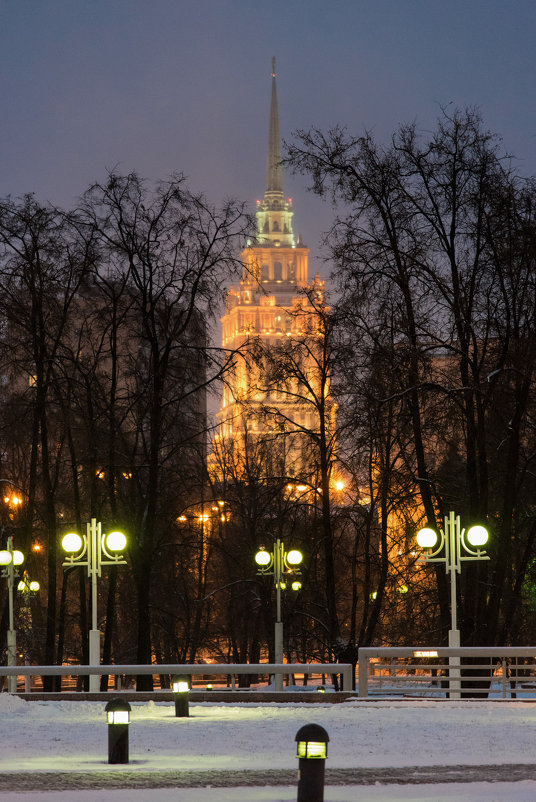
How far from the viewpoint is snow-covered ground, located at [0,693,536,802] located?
41.2ft

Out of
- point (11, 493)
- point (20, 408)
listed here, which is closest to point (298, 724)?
point (20, 408)

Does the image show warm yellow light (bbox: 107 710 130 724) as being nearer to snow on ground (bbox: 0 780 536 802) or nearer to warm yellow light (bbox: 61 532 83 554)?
snow on ground (bbox: 0 780 536 802)

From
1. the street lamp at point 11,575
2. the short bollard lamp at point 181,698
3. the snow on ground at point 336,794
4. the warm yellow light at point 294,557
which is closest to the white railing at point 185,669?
the short bollard lamp at point 181,698

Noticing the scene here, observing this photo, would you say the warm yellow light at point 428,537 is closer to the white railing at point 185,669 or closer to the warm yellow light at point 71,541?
the white railing at point 185,669

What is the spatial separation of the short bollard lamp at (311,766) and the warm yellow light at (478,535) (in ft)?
51.9

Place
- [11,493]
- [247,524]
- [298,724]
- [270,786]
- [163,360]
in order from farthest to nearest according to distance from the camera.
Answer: [247,524], [11,493], [163,360], [298,724], [270,786]

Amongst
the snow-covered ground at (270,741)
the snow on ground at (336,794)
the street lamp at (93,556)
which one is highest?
the street lamp at (93,556)

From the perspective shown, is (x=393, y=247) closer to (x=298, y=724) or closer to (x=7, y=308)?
(x=7, y=308)

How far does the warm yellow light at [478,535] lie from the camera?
2648 cm

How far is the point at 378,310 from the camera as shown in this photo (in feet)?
105

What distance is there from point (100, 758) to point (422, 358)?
1626 cm

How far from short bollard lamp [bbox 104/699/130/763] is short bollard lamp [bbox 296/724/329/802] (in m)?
4.20

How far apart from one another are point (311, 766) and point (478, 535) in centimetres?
1592

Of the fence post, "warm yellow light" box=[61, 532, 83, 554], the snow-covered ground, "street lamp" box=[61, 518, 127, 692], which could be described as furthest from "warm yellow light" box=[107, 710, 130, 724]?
"warm yellow light" box=[61, 532, 83, 554]
